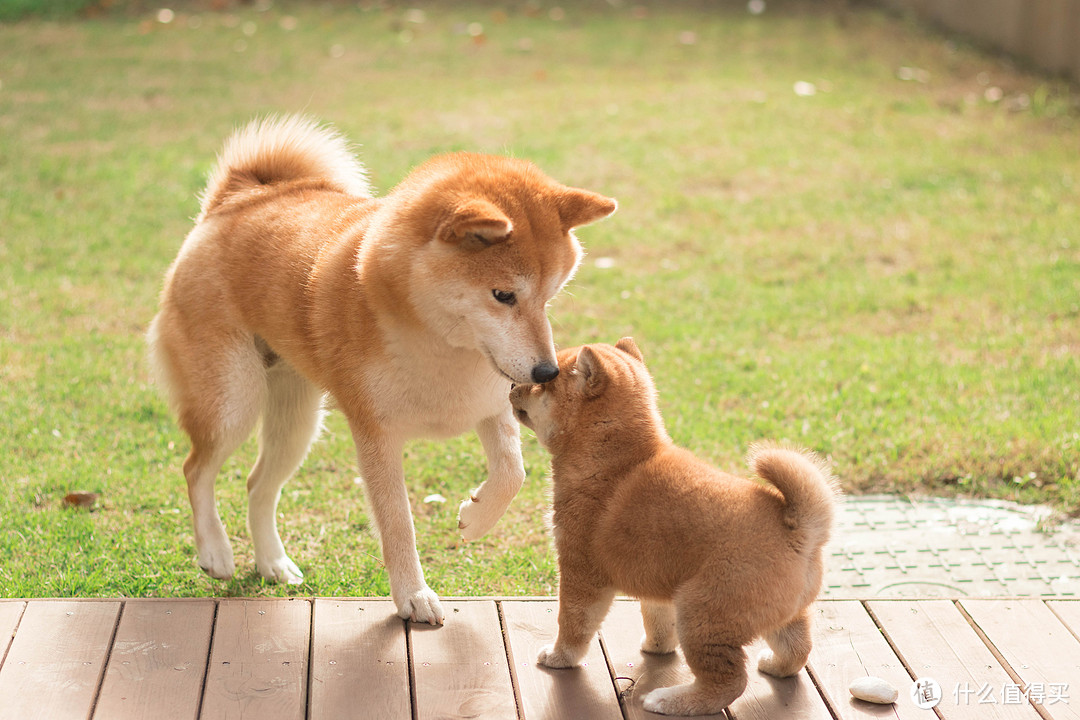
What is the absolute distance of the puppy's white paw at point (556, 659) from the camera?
2.98 meters

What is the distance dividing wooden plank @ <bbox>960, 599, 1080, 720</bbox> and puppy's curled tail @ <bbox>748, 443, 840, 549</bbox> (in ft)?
2.65

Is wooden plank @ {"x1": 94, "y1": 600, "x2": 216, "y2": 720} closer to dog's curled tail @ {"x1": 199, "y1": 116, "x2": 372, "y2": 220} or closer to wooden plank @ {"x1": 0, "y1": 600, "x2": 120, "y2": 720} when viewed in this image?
wooden plank @ {"x1": 0, "y1": 600, "x2": 120, "y2": 720}

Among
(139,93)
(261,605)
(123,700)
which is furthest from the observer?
(139,93)

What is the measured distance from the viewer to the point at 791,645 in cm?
289

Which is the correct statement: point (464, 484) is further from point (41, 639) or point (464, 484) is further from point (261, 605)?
point (41, 639)

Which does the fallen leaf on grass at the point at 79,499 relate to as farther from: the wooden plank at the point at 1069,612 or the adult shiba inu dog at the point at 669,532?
the wooden plank at the point at 1069,612

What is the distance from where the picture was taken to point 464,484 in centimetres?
446

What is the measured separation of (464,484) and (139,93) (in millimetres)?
7017

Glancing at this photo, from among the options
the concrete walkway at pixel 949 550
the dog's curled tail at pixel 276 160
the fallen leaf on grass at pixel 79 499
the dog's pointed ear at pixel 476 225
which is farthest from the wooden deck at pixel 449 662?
the dog's curled tail at pixel 276 160

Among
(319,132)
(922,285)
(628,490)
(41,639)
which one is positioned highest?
(319,132)

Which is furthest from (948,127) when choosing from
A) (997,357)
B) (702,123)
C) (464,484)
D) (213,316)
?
(213,316)

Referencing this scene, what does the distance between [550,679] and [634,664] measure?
10.0 inches

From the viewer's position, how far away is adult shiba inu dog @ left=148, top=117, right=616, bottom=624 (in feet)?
9.70

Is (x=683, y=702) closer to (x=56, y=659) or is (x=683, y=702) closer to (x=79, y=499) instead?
(x=56, y=659)
